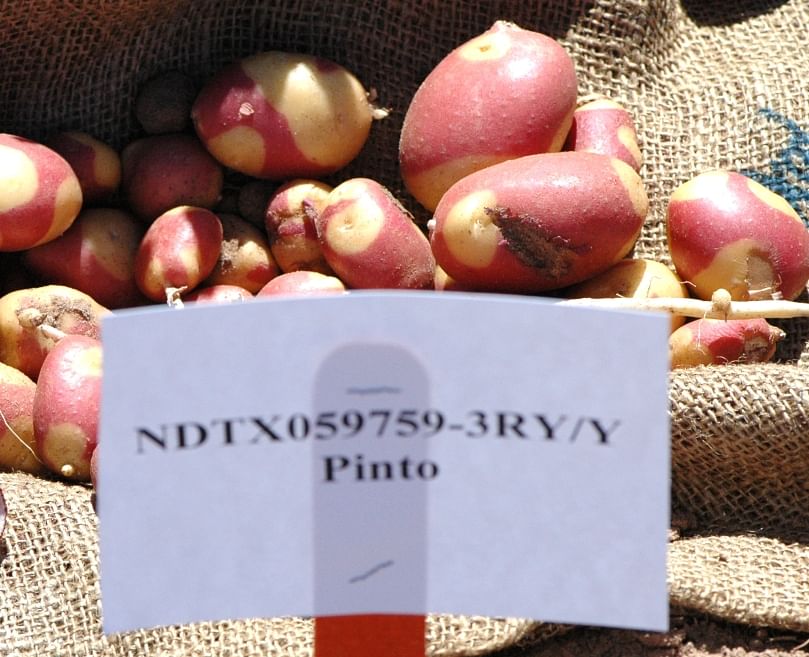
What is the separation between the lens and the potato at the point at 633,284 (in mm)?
1312

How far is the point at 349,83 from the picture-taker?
1.49 meters

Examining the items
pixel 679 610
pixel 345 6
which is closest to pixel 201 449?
pixel 679 610

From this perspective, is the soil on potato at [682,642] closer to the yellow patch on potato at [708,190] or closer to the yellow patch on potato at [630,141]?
the yellow patch on potato at [708,190]

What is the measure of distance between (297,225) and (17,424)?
0.44 metres

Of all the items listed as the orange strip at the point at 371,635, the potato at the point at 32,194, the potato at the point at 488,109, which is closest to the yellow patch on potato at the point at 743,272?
the potato at the point at 488,109

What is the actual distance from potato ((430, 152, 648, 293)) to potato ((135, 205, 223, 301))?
0.32 m

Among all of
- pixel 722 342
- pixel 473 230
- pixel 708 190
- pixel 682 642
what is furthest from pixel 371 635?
pixel 708 190

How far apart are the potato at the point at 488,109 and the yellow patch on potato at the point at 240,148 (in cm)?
20

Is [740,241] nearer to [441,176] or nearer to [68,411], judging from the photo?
[441,176]

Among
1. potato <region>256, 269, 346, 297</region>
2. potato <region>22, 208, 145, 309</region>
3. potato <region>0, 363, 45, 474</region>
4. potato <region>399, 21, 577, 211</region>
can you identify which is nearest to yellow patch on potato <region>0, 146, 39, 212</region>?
potato <region>22, 208, 145, 309</region>

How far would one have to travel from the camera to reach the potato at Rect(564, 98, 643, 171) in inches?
55.7

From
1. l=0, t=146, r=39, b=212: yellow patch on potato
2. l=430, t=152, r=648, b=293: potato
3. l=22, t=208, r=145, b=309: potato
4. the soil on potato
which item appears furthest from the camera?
l=22, t=208, r=145, b=309: potato

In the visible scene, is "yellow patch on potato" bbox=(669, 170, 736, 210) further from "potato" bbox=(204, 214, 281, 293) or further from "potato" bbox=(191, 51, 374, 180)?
"potato" bbox=(204, 214, 281, 293)

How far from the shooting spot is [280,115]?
1.44 m
